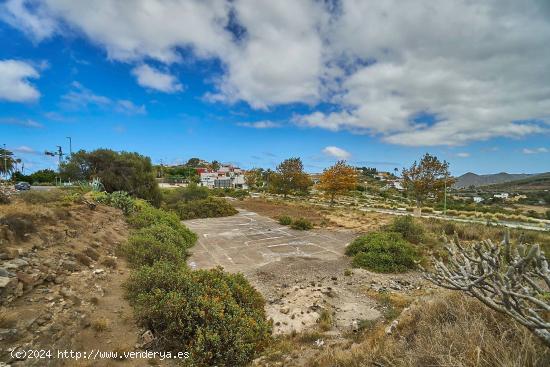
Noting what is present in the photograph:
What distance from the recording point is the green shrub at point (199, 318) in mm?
5711

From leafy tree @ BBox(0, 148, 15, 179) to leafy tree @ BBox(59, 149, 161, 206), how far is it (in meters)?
25.8

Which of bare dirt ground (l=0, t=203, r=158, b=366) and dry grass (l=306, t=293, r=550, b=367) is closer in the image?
dry grass (l=306, t=293, r=550, b=367)

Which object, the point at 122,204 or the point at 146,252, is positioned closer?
the point at 146,252

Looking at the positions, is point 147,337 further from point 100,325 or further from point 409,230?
Result: point 409,230

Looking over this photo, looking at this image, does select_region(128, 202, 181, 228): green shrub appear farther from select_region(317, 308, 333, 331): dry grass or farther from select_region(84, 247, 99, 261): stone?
select_region(317, 308, 333, 331): dry grass

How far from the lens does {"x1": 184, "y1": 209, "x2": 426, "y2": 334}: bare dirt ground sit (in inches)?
317

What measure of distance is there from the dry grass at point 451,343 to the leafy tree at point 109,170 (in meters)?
24.2

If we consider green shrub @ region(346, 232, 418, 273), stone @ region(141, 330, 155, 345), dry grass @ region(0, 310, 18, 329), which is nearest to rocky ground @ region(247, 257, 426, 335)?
green shrub @ region(346, 232, 418, 273)

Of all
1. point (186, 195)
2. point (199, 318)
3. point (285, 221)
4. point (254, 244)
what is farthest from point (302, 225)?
point (186, 195)

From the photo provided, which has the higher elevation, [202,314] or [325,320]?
[202,314]

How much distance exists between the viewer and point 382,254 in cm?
1323

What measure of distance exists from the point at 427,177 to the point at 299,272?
924 inches

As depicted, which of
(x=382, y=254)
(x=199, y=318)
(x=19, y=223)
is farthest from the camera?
(x=382, y=254)

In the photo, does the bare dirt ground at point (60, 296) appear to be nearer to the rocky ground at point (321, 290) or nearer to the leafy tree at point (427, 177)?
the rocky ground at point (321, 290)
